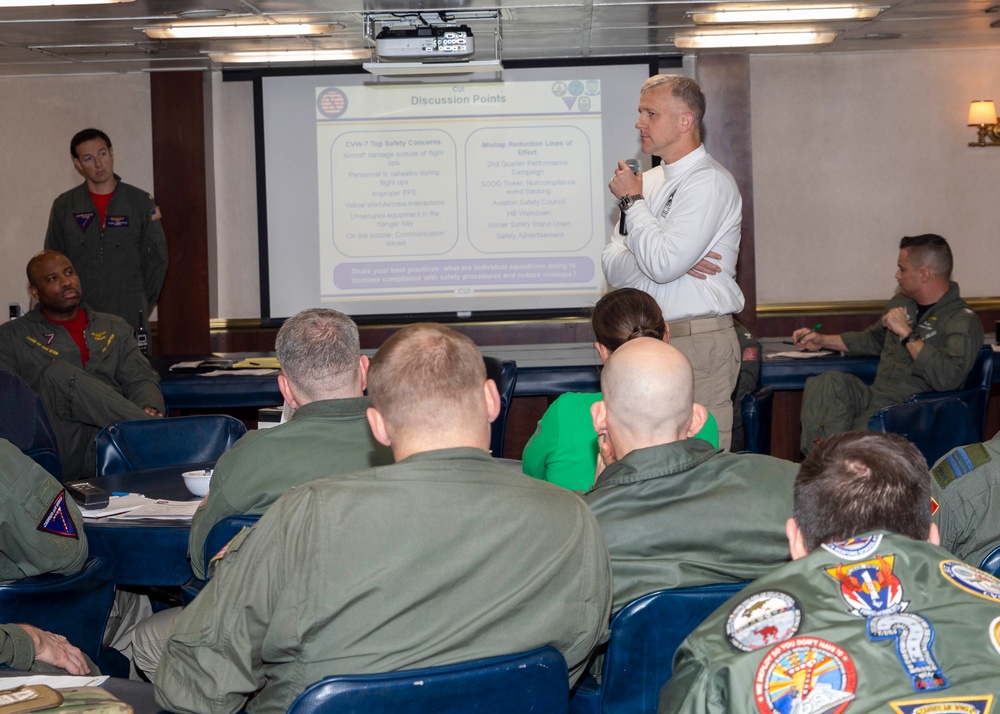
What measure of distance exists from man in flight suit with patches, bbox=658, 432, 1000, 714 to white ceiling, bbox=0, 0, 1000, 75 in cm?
503

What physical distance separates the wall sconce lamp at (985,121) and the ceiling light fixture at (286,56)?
4.20m

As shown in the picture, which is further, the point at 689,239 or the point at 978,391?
the point at 978,391

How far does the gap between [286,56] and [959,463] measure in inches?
232

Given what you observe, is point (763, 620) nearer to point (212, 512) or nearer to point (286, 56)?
point (212, 512)

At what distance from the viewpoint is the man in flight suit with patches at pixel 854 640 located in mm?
1032

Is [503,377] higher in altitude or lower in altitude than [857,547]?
lower

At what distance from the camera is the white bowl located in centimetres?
281

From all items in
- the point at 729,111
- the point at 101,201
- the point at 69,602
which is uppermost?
the point at 729,111

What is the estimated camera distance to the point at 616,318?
106 inches

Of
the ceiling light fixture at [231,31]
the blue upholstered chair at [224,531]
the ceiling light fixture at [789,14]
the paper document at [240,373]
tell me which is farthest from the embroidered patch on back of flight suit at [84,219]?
the blue upholstered chair at [224,531]

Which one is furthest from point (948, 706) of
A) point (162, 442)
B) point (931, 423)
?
point (162, 442)

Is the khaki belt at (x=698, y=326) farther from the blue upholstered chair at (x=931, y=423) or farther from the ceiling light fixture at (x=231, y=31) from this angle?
the ceiling light fixture at (x=231, y=31)

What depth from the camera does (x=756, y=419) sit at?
13.5ft

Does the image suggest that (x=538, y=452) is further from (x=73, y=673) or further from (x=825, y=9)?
(x=825, y=9)
